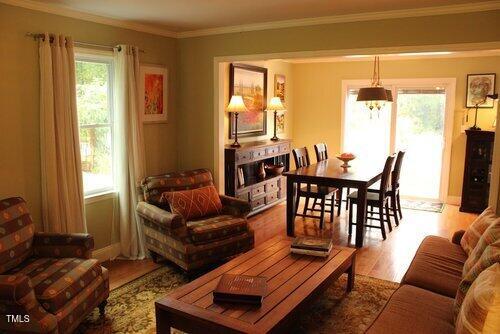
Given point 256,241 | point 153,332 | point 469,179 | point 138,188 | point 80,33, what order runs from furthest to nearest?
point 469,179, point 256,241, point 138,188, point 80,33, point 153,332

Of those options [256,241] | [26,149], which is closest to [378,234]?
[256,241]

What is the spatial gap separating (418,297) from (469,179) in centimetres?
451

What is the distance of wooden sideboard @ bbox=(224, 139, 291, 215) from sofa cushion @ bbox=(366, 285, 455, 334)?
312 centimetres

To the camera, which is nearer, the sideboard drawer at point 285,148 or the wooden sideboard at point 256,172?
the wooden sideboard at point 256,172

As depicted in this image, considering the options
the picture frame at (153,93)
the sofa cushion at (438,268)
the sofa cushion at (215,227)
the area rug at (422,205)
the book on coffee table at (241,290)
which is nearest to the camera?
the book on coffee table at (241,290)

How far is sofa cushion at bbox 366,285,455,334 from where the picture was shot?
2176 millimetres

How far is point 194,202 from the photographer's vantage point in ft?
13.8

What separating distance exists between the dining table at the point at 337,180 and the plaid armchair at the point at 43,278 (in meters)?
2.55

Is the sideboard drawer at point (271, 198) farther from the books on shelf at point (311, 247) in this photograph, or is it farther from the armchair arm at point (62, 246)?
the armchair arm at point (62, 246)

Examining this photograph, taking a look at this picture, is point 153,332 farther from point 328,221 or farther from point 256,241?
point 328,221

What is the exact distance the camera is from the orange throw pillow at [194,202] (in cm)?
412

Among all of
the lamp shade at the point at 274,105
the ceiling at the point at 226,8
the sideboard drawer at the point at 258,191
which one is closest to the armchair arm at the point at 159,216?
the ceiling at the point at 226,8

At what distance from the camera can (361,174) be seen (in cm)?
505

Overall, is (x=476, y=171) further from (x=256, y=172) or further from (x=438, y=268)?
(x=438, y=268)
